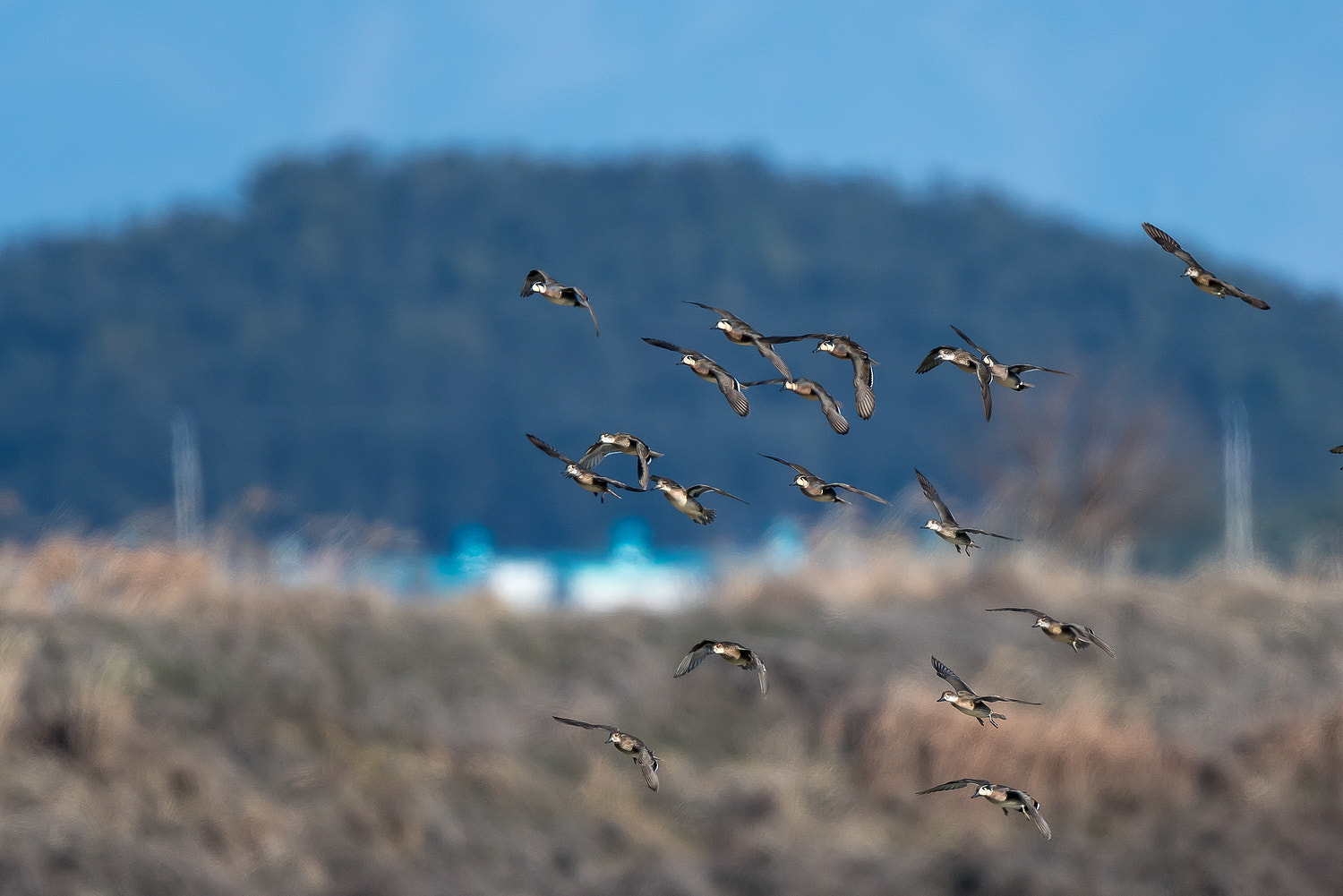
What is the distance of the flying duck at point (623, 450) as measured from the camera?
295 cm

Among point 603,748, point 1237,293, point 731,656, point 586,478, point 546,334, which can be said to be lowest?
point 546,334

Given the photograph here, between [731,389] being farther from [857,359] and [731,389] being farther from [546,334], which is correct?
[546,334]

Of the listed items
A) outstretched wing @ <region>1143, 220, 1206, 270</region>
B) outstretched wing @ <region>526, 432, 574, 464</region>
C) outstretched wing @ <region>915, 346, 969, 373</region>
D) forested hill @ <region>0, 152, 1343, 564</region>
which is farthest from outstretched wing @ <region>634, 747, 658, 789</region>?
forested hill @ <region>0, 152, 1343, 564</region>

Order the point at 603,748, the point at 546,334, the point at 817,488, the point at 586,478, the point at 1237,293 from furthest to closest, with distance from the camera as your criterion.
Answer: the point at 546,334, the point at 603,748, the point at 817,488, the point at 586,478, the point at 1237,293

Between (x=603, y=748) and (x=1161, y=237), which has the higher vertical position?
(x=1161, y=237)

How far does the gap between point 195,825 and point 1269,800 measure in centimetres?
789

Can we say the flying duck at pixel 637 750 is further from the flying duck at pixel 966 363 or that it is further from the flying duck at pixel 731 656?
the flying duck at pixel 966 363

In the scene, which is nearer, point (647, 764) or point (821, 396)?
point (821, 396)

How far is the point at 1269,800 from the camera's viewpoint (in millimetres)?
12875

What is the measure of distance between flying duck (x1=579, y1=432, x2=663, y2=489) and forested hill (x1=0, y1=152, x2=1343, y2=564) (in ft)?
144

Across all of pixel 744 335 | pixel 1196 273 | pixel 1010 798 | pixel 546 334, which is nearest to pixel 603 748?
pixel 1010 798

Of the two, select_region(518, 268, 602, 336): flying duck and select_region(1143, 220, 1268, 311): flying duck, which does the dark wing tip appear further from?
select_region(518, 268, 602, 336): flying duck

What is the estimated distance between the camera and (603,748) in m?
13.2

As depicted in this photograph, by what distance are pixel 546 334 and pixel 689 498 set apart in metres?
57.6
